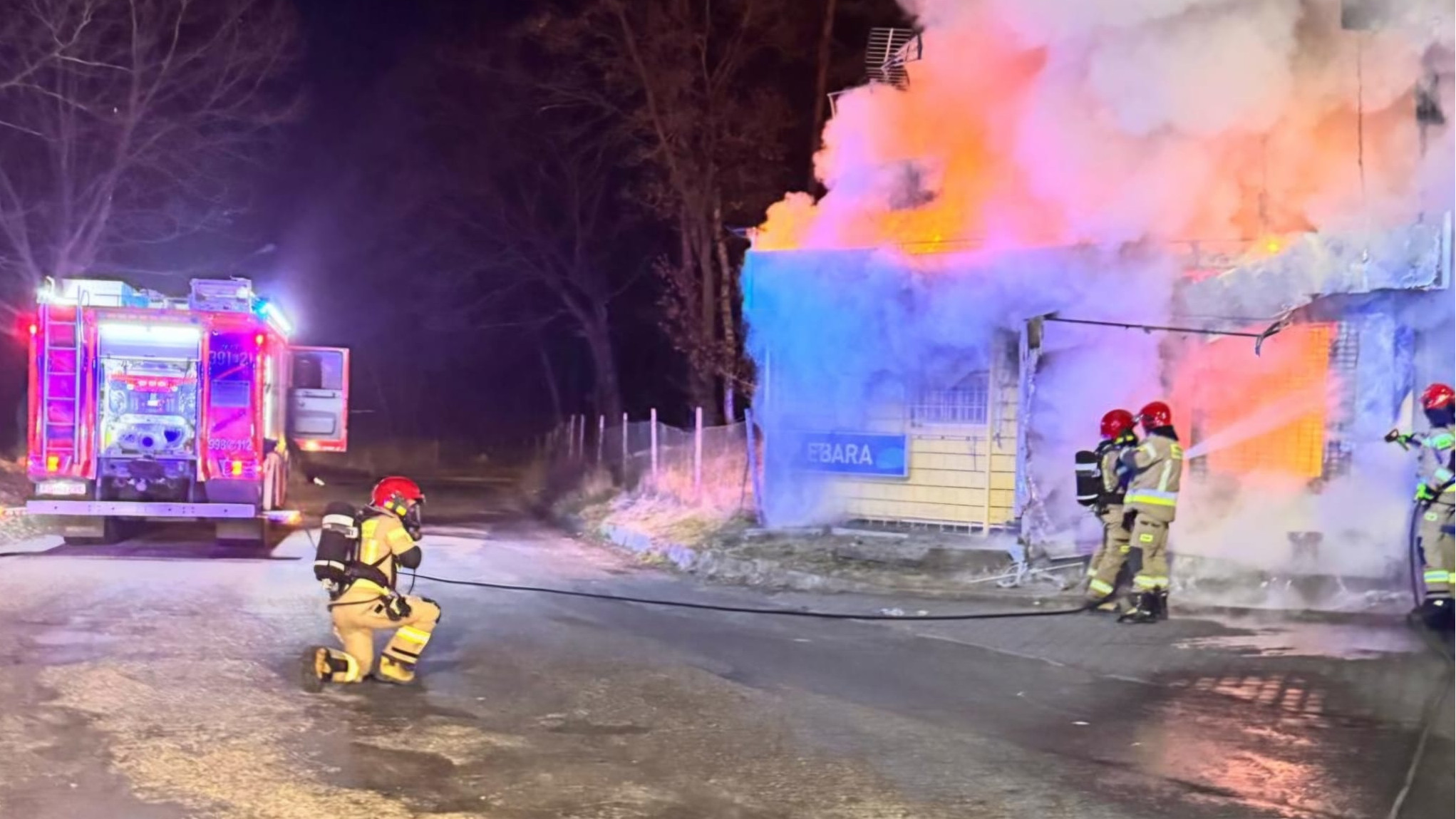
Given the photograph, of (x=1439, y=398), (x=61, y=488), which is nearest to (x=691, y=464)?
(x=61, y=488)

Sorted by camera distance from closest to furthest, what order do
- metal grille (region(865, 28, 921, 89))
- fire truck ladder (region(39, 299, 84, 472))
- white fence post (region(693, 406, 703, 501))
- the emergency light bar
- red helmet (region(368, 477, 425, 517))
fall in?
red helmet (region(368, 477, 425, 517)) → fire truck ladder (region(39, 299, 84, 472)) → the emergency light bar → metal grille (region(865, 28, 921, 89)) → white fence post (region(693, 406, 703, 501))

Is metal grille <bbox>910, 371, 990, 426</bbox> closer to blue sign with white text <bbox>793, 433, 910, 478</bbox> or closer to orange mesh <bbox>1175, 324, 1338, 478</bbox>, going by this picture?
blue sign with white text <bbox>793, 433, 910, 478</bbox>

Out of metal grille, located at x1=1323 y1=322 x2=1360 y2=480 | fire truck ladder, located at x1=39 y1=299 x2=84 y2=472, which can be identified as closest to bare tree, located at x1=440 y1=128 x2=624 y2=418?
fire truck ladder, located at x1=39 y1=299 x2=84 y2=472

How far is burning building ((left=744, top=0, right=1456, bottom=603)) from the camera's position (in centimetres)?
964

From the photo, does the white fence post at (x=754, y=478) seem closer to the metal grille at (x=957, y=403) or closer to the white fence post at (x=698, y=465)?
the white fence post at (x=698, y=465)

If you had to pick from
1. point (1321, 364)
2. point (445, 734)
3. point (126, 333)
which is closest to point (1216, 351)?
point (1321, 364)

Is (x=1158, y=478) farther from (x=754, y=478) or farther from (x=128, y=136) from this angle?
(x=128, y=136)

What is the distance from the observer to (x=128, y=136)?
57.1 ft

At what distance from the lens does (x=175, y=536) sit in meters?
13.4

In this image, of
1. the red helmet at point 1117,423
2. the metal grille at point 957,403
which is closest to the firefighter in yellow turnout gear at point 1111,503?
the red helmet at point 1117,423

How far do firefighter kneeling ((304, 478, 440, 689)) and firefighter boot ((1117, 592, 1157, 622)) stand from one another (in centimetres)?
531

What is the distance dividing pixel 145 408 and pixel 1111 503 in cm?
948

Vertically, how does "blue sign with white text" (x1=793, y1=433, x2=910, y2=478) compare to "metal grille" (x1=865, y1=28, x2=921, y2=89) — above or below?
below

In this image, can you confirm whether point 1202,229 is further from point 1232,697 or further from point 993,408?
point 1232,697
